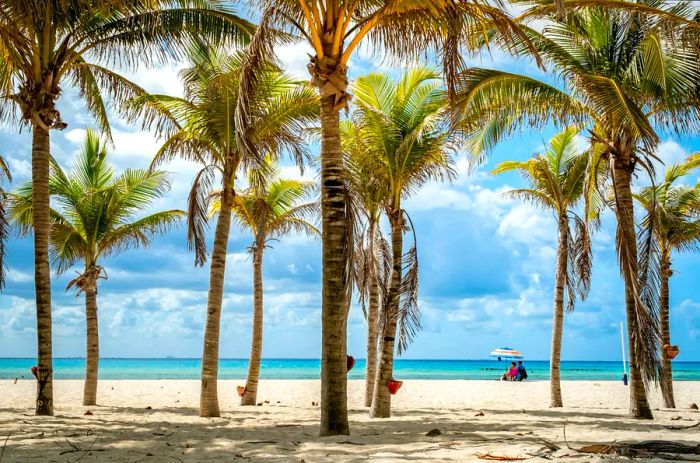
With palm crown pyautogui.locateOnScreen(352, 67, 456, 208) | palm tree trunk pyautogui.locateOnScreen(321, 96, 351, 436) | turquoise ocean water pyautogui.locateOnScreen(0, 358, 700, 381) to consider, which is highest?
palm crown pyautogui.locateOnScreen(352, 67, 456, 208)

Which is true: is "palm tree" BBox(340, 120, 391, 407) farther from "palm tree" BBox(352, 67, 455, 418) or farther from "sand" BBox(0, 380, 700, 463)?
"sand" BBox(0, 380, 700, 463)

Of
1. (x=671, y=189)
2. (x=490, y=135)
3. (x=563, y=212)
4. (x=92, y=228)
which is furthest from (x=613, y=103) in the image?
(x=92, y=228)

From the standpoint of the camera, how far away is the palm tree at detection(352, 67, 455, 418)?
1228cm

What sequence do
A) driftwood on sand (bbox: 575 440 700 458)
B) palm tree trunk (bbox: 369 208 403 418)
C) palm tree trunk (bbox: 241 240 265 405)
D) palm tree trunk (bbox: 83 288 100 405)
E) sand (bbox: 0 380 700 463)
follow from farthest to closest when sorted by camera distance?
1. palm tree trunk (bbox: 241 240 265 405)
2. palm tree trunk (bbox: 83 288 100 405)
3. palm tree trunk (bbox: 369 208 403 418)
4. sand (bbox: 0 380 700 463)
5. driftwood on sand (bbox: 575 440 700 458)

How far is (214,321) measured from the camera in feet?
40.7

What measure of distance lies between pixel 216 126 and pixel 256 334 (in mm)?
5919

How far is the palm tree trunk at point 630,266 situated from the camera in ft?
37.3

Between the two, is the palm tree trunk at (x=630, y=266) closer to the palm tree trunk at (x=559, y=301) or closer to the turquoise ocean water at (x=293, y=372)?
the palm tree trunk at (x=559, y=301)

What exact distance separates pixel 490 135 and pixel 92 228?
10297 mm

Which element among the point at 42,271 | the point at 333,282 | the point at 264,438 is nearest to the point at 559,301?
the point at 333,282

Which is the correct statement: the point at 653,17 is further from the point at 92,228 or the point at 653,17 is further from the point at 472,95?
the point at 92,228

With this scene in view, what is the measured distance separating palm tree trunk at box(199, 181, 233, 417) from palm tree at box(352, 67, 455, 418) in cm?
318

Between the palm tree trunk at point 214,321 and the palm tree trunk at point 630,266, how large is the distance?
24.9 feet

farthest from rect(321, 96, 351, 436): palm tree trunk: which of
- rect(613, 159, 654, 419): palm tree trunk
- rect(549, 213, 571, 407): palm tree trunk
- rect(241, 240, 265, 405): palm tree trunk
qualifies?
rect(549, 213, 571, 407): palm tree trunk
